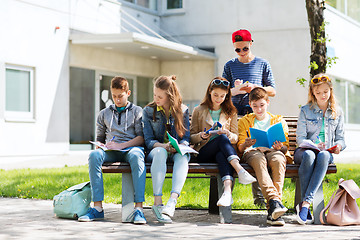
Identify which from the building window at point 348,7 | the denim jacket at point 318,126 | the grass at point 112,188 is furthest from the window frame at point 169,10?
the denim jacket at point 318,126

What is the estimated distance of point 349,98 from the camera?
24.0 m

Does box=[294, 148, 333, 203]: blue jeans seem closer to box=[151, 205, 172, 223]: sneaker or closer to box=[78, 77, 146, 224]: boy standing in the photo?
box=[151, 205, 172, 223]: sneaker

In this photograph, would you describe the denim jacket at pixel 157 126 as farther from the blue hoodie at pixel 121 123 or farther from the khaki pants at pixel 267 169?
the khaki pants at pixel 267 169

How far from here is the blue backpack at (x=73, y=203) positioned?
6145 millimetres

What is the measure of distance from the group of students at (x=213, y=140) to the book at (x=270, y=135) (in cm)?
5

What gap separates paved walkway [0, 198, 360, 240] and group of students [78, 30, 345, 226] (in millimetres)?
185

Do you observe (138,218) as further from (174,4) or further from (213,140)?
(174,4)

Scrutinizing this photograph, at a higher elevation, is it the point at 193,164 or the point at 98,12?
the point at 98,12

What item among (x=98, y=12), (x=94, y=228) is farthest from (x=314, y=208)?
(x=98, y=12)

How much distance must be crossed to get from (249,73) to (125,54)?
13318 millimetres

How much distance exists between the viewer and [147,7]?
2169cm

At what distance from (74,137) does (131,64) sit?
3.33 m

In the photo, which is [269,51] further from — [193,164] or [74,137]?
[193,164]

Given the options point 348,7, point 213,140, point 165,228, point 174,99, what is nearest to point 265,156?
point 213,140
